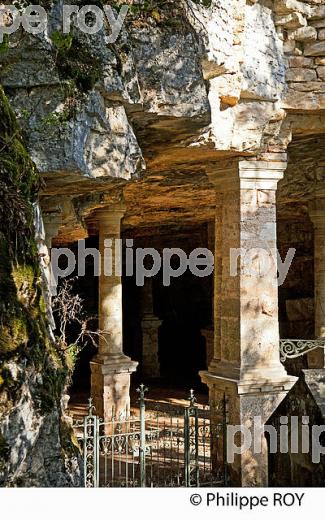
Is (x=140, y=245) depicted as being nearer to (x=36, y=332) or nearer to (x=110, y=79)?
(x=110, y=79)

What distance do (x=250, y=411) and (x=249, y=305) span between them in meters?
1.21

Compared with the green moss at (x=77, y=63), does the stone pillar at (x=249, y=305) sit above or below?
below

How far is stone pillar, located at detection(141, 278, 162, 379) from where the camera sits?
60.6 ft

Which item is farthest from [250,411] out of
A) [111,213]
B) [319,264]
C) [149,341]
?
[149,341]

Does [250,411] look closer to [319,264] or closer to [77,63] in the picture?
[77,63]

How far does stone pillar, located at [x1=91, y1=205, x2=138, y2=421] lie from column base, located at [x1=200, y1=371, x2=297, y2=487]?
12.5 feet

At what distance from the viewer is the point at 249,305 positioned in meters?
7.90

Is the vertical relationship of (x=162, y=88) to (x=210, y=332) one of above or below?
above

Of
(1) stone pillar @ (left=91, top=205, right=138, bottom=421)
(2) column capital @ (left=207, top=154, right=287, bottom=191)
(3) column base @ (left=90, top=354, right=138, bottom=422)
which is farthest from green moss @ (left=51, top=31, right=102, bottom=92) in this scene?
(3) column base @ (left=90, top=354, right=138, bottom=422)

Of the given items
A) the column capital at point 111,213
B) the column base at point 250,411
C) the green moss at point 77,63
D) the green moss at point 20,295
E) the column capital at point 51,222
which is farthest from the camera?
the column capital at point 111,213

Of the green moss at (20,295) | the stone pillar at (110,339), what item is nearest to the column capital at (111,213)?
the stone pillar at (110,339)

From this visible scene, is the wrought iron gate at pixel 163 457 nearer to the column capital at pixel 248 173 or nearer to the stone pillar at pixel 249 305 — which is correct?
the stone pillar at pixel 249 305

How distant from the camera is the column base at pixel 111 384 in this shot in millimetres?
11281
